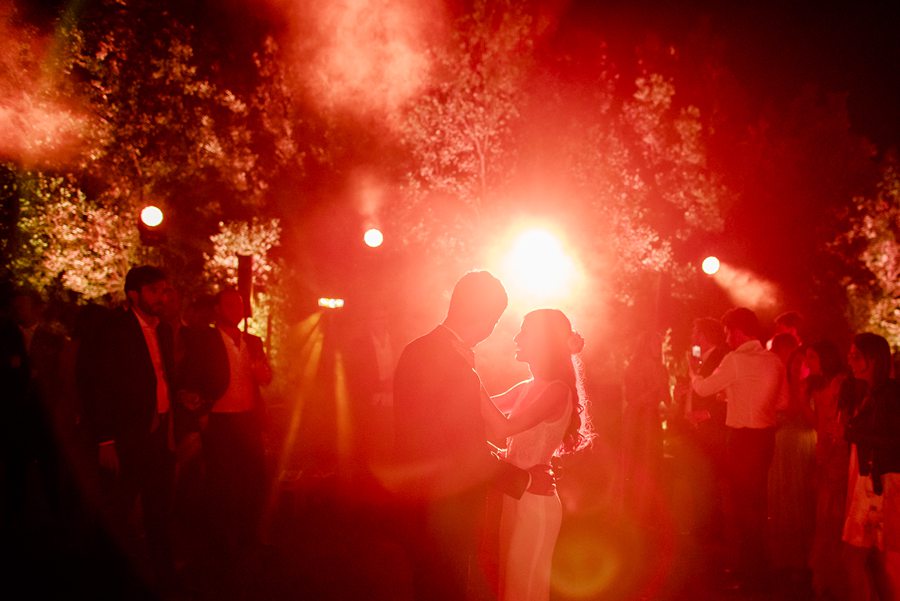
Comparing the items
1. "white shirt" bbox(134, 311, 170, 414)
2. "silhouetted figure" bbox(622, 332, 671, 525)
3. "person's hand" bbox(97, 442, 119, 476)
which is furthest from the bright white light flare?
"person's hand" bbox(97, 442, 119, 476)

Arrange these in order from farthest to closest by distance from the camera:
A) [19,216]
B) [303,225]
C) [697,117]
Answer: [697,117] → [303,225] → [19,216]

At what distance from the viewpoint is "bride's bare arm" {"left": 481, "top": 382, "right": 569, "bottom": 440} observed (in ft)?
12.3

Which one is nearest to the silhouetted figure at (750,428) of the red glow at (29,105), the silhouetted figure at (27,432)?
the silhouetted figure at (27,432)

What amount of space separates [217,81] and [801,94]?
18369mm

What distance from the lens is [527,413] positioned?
3904 mm

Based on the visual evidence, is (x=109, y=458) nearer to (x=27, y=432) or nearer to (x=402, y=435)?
(x=402, y=435)

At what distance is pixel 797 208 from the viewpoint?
2402 centimetres

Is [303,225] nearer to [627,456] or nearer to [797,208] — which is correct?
[627,456]

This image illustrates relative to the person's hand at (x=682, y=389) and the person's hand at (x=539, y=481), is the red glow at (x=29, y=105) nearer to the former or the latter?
the person's hand at (x=682, y=389)

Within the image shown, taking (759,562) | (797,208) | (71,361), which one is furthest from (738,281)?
(71,361)

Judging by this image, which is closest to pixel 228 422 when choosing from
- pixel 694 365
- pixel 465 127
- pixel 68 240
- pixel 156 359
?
pixel 156 359

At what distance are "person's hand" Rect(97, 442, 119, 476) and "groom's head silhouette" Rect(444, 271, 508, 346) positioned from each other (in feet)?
9.24

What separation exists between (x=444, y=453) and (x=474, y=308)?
662 mm

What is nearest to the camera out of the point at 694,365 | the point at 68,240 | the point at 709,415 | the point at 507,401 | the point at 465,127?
the point at 507,401
